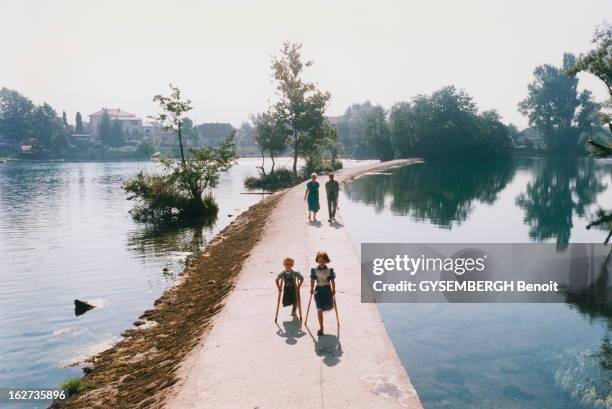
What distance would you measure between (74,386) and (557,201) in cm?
4084

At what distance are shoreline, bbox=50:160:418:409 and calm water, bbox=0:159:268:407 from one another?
73 cm

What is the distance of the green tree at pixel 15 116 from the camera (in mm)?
134000

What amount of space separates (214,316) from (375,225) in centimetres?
1690

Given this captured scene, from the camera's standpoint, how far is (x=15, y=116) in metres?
136

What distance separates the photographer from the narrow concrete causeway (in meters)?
6.86

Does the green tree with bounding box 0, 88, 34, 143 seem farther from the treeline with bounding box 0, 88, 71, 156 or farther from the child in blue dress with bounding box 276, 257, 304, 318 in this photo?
the child in blue dress with bounding box 276, 257, 304, 318

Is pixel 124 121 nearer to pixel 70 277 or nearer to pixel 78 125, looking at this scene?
pixel 78 125

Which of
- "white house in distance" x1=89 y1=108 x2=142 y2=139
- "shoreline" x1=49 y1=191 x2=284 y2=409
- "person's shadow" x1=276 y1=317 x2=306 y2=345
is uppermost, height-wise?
"white house in distance" x1=89 y1=108 x2=142 y2=139

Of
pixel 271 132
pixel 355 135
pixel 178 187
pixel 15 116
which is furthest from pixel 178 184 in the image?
pixel 15 116

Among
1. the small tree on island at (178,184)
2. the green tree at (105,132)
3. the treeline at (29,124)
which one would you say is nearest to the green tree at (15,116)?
the treeline at (29,124)

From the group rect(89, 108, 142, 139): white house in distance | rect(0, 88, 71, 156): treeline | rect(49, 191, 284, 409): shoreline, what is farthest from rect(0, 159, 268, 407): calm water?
rect(89, 108, 142, 139): white house in distance

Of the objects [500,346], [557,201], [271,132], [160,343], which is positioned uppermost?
[271,132]

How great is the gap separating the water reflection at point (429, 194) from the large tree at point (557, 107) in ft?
233

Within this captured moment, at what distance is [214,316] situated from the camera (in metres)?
10.8
